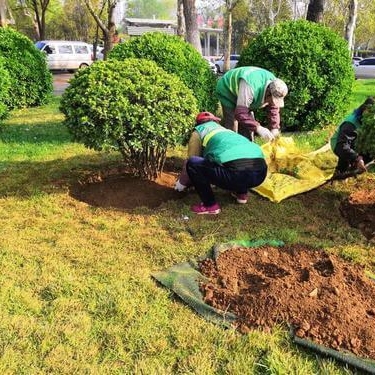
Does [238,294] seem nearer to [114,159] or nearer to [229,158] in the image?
[229,158]

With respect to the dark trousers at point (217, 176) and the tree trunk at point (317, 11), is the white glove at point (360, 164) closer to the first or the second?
the dark trousers at point (217, 176)

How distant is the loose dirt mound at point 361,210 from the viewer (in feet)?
14.2

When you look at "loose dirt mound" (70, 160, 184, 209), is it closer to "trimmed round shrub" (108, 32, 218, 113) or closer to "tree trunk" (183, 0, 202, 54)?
"trimmed round shrub" (108, 32, 218, 113)

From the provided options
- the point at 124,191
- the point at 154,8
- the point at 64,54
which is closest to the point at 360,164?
the point at 124,191

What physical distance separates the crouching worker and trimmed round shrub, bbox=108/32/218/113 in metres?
2.77

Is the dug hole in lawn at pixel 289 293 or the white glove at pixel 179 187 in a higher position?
the white glove at pixel 179 187

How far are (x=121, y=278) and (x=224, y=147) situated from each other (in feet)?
5.23

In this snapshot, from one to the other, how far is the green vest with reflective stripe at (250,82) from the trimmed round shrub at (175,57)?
5.05ft

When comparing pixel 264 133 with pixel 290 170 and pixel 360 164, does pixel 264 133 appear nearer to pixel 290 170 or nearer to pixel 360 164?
pixel 290 170

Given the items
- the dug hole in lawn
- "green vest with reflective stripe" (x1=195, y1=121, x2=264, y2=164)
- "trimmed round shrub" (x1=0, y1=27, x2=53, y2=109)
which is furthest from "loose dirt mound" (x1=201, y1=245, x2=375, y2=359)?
"trimmed round shrub" (x1=0, y1=27, x2=53, y2=109)

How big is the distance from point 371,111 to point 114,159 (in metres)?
3.55

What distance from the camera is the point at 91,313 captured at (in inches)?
120

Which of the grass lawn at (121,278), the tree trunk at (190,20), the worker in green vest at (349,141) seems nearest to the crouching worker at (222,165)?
the grass lawn at (121,278)

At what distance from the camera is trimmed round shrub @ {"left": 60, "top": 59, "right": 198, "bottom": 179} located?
4.46 m
